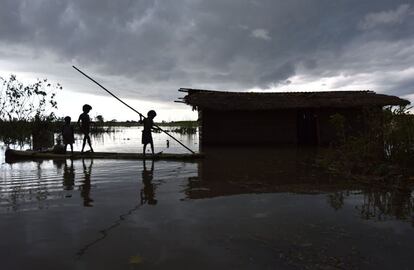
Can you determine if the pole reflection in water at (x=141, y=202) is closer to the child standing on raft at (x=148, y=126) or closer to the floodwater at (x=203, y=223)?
the floodwater at (x=203, y=223)

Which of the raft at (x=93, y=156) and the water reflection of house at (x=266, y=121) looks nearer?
the raft at (x=93, y=156)

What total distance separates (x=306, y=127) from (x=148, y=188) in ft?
45.6

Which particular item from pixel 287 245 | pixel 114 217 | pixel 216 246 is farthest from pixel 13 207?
pixel 287 245

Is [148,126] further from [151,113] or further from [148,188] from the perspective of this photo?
[148,188]

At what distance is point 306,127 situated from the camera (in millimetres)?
19078

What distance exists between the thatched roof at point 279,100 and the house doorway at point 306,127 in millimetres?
1063

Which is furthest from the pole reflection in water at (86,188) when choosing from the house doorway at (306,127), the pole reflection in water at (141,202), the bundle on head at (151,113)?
the house doorway at (306,127)

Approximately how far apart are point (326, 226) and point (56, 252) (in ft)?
9.44

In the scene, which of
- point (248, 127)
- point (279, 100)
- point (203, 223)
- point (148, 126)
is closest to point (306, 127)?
point (279, 100)

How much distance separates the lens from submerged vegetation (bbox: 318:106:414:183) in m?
Answer: 7.59

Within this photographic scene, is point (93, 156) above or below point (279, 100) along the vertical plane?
below

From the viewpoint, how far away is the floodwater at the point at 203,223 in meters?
3.37

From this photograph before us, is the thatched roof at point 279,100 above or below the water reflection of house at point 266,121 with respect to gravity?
above

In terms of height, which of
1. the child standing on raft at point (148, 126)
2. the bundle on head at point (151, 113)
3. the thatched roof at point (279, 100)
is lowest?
the child standing on raft at point (148, 126)
